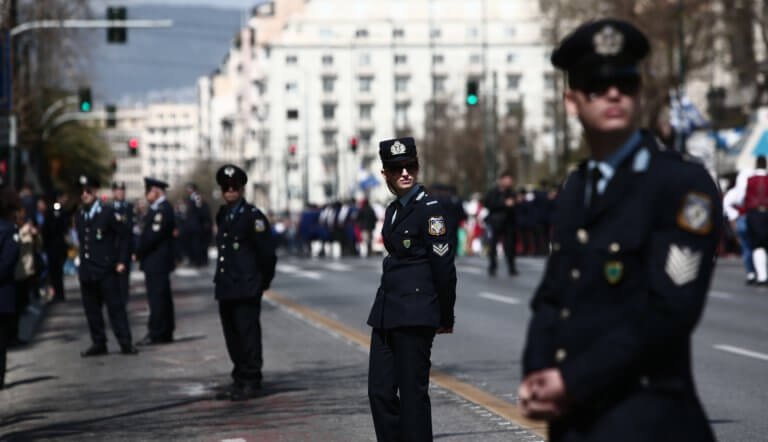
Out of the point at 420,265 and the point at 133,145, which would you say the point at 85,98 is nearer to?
the point at 133,145

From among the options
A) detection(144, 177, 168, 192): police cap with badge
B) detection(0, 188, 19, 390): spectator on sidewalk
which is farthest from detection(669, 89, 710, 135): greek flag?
detection(0, 188, 19, 390): spectator on sidewalk

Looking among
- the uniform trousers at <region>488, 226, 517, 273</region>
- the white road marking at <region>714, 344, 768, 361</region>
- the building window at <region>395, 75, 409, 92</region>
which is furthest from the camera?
the building window at <region>395, 75, 409, 92</region>

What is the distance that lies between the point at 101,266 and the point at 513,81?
4987 inches

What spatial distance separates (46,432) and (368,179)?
2190 inches

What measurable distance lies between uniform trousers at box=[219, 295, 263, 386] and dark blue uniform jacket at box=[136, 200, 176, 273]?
5.38 metres

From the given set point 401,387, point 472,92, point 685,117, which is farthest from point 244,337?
point 685,117

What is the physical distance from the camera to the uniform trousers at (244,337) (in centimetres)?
1217

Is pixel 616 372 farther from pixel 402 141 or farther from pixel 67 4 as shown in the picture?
pixel 67 4

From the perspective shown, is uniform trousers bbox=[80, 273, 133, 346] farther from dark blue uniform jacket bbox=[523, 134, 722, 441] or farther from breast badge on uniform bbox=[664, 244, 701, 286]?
breast badge on uniform bbox=[664, 244, 701, 286]

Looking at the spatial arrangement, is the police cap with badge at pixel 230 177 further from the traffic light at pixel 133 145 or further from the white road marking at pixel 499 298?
the traffic light at pixel 133 145

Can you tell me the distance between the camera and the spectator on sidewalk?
1259 centimetres

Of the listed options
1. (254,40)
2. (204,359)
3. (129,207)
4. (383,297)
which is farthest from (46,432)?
(254,40)

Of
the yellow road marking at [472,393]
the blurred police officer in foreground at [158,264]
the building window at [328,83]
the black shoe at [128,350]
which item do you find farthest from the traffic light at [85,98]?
the building window at [328,83]

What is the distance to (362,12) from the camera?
13450 centimetres
